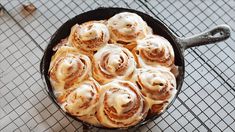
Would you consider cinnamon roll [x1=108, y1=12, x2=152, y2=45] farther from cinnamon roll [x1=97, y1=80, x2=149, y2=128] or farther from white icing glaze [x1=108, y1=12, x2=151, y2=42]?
cinnamon roll [x1=97, y1=80, x2=149, y2=128]

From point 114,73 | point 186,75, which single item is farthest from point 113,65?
point 186,75

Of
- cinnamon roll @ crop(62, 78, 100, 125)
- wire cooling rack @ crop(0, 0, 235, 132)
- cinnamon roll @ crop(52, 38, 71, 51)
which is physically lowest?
wire cooling rack @ crop(0, 0, 235, 132)

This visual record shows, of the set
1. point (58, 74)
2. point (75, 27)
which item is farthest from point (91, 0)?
point (58, 74)

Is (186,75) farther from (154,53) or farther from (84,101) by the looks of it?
(84,101)

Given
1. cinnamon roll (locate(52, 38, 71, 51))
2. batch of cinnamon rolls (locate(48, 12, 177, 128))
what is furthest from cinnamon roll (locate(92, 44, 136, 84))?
cinnamon roll (locate(52, 38, 71, 51))

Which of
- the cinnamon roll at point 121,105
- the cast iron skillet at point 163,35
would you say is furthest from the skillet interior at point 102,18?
the cinnamon roll at point 121,105

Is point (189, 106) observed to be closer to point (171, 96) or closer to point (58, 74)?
point (171, 96)
